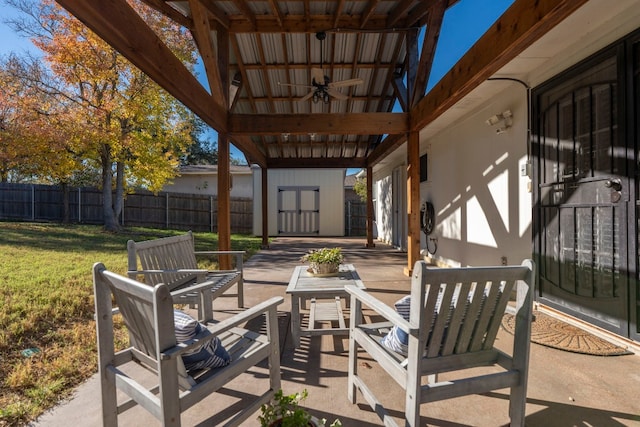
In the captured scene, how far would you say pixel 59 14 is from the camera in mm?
8016

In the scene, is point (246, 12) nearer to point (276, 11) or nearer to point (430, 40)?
point (276, 11)

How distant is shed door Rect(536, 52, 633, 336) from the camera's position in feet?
8.27

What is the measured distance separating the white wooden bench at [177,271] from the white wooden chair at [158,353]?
0.58 metres

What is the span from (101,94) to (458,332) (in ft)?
35.3

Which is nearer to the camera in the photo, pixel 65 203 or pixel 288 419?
pixel 288 419

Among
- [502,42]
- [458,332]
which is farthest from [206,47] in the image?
[458,332]

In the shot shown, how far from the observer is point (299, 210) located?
42.3 feet

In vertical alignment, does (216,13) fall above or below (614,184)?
above

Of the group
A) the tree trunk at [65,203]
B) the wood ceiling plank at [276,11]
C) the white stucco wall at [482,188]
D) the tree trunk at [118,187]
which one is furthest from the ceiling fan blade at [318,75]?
the tree trunk at [65,203]

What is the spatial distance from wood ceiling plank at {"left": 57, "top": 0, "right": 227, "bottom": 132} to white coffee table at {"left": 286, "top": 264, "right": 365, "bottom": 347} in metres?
2.25

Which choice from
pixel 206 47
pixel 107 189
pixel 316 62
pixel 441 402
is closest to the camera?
pixel 441 402

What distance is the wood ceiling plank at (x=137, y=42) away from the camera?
2.10 meters

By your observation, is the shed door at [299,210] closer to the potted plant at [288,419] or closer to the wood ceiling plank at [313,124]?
the wood ceiling plank at [313,124]

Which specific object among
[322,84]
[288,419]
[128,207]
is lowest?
[288,419]
